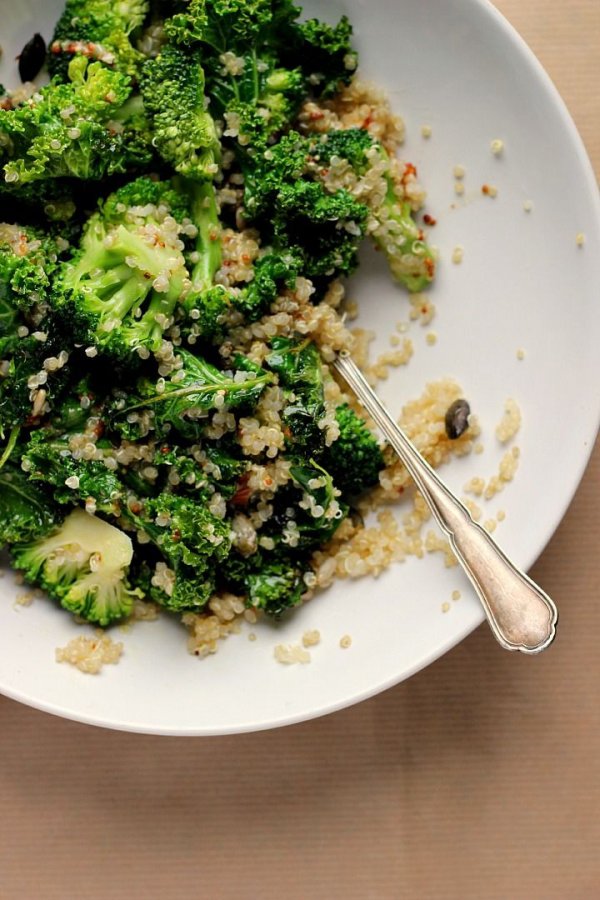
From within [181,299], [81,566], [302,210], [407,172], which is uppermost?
[407,172]

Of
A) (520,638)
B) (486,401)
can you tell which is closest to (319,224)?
(486,401)

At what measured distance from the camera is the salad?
2.06 metres

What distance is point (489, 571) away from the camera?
2105 mm

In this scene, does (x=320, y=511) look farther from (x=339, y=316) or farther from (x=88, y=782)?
(x=88, y=782)

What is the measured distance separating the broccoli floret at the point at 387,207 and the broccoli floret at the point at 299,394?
397mm

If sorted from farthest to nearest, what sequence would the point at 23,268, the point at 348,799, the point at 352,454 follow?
the point at 348,799
the point at 352,454
the point at 23,268

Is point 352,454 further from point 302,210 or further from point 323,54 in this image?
point 323,54

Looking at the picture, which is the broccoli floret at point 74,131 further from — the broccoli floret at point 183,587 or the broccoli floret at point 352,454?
the broccoli floret at point 183,587

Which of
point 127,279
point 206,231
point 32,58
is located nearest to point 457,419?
point 206,231

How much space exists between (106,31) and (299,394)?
3.52 feet

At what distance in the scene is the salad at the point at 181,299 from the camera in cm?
206

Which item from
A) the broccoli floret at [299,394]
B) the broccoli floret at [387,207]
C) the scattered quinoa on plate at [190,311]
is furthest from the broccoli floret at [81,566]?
the broccoli floret at [387,207]

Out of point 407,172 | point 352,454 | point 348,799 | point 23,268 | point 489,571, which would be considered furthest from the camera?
point 348,799

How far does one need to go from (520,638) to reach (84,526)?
1172mm
